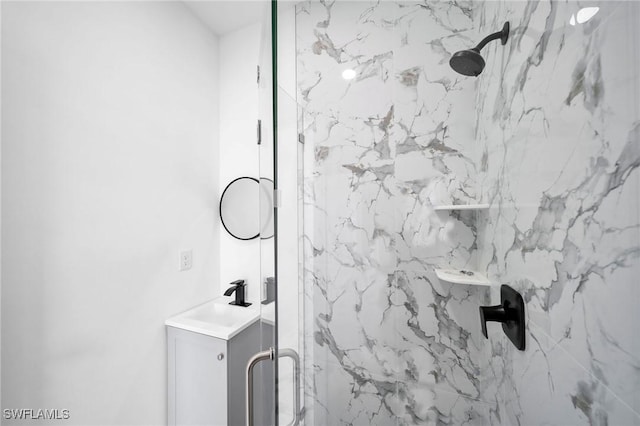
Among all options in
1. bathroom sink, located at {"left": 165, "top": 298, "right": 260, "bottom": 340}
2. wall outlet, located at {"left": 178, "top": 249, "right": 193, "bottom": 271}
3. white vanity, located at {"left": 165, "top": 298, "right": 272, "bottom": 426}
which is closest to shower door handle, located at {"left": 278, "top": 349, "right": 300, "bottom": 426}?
white vanity, located at {"left": 165, "top": 298, "right": 272, "bottom": 426}

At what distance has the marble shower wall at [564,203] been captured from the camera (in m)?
0.29

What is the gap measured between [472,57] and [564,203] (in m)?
Answer: 0.38

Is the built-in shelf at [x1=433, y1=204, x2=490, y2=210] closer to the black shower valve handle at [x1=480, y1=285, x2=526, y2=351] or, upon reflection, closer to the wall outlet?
the black shower valve handle at [x1=480, y1=285, x2=526, y2=351]

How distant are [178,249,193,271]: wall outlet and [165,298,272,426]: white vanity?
27 centimetres

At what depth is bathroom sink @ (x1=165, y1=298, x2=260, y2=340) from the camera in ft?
3.96

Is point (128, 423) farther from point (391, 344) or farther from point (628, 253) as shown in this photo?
point (628, 253)

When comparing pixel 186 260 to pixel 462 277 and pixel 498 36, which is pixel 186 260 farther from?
pixel 498 36

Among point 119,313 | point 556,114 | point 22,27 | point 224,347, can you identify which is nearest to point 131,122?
point 22,27

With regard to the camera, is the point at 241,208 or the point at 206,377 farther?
the point at 241,208

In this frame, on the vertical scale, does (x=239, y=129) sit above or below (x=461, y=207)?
above

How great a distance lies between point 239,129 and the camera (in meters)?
1.67

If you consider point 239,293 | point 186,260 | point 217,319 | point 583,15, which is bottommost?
point 217,319

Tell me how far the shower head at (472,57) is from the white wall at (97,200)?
1.37 metres

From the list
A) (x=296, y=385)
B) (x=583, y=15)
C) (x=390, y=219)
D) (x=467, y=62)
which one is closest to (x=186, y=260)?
(x=296, y=385)
